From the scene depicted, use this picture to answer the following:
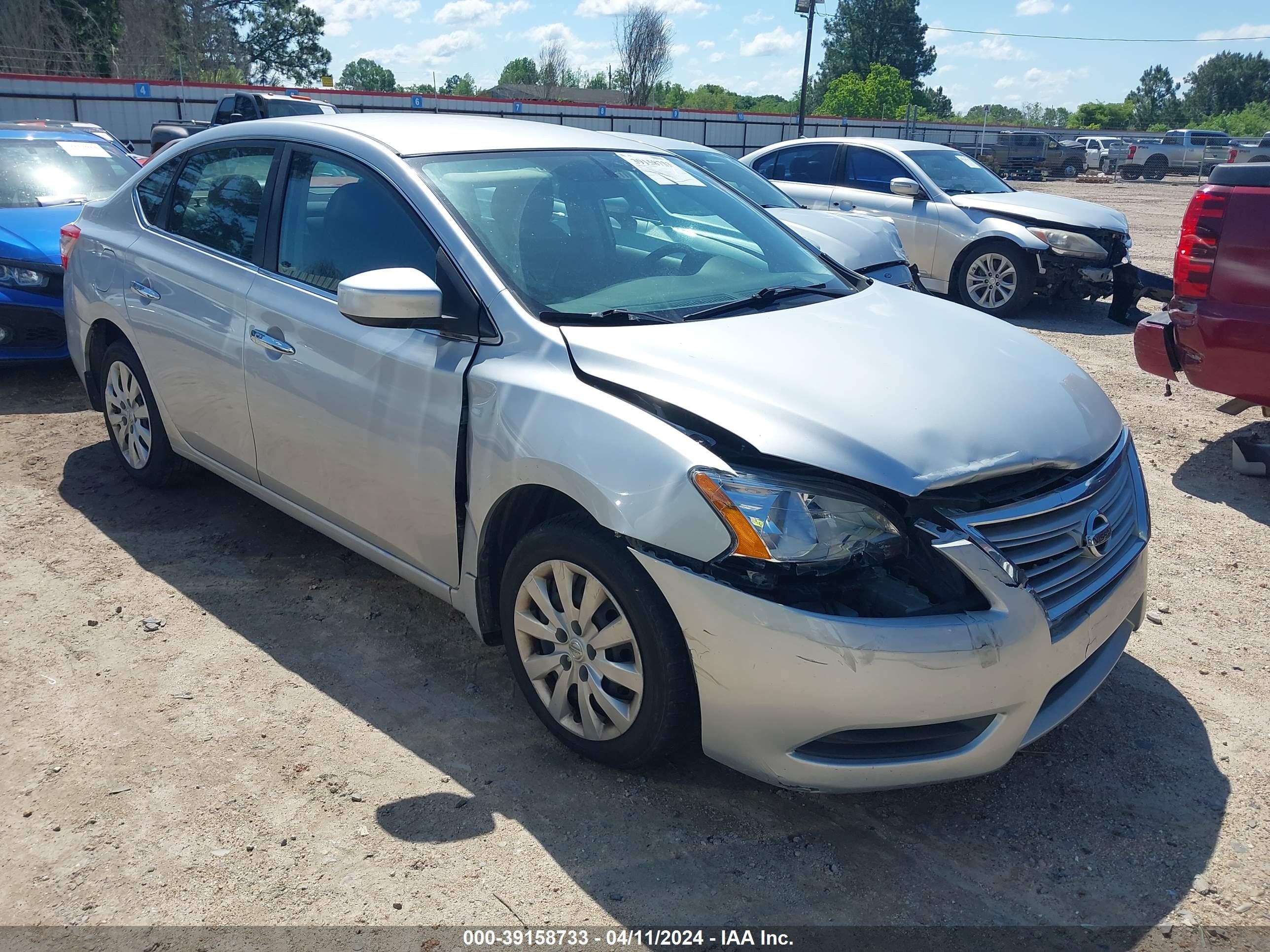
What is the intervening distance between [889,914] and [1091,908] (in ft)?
1.64

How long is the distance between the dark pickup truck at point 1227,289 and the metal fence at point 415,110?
47.9 ft

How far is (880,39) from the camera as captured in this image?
308ft

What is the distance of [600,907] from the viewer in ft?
8.07

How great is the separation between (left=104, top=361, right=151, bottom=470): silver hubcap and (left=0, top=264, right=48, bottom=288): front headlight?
Result: 7.59ft

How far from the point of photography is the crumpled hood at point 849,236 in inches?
292

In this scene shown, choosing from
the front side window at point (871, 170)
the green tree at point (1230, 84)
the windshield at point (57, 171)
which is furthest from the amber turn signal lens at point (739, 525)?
the green tree at point (1230, 84)

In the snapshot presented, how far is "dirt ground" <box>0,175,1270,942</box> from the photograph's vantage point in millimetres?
2488

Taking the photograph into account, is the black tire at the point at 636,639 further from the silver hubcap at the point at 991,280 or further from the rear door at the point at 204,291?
the silver hubcap at the point at 991,280

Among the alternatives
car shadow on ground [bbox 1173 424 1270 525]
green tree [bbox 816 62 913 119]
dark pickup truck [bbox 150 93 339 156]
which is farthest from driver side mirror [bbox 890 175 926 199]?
green tree [bbox 816 62 913 119]

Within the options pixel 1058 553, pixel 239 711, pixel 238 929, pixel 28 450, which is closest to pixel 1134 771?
pixel 1058 553

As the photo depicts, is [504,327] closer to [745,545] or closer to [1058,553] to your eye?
[745,545]

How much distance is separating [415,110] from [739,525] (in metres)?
23.0

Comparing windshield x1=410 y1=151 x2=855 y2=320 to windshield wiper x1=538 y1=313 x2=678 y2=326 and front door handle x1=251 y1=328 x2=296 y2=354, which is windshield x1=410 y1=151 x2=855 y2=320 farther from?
front door handle x1=251 y1=328 x2=296 y2=354

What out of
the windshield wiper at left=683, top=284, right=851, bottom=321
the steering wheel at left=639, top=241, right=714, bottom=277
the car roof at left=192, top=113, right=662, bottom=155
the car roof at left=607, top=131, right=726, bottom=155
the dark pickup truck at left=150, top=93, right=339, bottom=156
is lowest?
the windshield wiper at left=683, top=284, right=851, bottom=321
